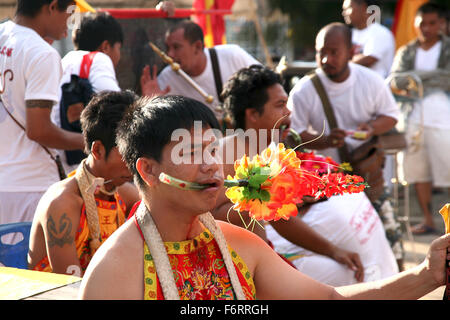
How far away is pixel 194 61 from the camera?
451cm

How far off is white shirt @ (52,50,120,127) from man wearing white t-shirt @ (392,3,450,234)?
353 centimetres

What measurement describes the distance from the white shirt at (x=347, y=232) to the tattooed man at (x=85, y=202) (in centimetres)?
125

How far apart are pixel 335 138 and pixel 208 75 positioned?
94 cm

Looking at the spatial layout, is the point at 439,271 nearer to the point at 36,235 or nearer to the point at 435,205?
the point at 36,235

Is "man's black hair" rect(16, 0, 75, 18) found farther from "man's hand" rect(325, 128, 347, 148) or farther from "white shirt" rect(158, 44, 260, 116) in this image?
"man's hand" rect(325, 128, 347, 148)

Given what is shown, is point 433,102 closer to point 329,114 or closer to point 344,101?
point 344,101

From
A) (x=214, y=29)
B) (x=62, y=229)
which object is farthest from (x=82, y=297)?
(x=214, y=29)

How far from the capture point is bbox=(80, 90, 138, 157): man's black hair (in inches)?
107

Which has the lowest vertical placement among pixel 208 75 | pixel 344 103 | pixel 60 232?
pixel 60 232

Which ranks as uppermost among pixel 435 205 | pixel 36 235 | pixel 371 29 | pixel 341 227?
pixel 371 29

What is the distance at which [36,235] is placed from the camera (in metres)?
2.72

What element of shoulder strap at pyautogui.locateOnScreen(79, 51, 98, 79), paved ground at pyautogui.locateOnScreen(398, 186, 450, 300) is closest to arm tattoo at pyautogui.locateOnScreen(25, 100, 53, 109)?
shoulder strap at pyautogui.locateOnScreen(79, 51, 98, 79)

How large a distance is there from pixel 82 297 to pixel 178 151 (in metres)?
0.47

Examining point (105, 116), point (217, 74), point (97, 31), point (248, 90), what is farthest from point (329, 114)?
point (105, 116)
